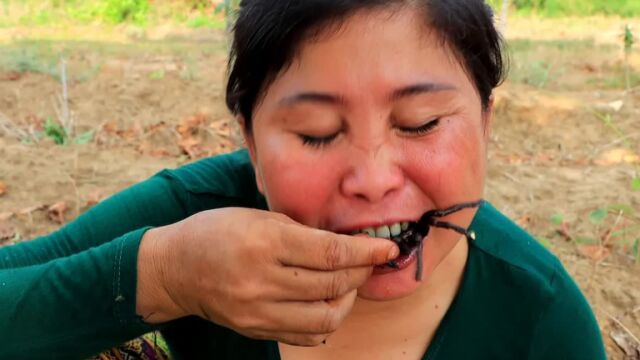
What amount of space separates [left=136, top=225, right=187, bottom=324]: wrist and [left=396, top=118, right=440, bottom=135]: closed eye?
53 cm

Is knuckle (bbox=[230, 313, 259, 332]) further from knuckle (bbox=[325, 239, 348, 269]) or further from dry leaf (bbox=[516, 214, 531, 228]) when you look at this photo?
dry leaf (bbox=[516, 214, 531, 228])

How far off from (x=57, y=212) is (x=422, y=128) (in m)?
3.51

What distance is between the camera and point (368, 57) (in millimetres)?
1347

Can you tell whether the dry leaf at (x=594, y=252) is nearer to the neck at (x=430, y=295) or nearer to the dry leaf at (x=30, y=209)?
the neck at (x=430, y=295)

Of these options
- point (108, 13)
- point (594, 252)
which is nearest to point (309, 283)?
point (594, 252)

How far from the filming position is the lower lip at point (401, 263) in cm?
147

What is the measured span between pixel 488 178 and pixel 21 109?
5512 mm

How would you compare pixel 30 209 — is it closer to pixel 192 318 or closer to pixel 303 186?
pixel 192 318

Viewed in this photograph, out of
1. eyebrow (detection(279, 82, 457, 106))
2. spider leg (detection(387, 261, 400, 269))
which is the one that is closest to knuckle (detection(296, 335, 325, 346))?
spider leg (detection(387, 261, 400, 269))

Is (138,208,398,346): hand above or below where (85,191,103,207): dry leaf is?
above

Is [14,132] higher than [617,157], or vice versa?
[14,132]

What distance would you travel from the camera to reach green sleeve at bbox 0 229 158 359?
140 centimetres

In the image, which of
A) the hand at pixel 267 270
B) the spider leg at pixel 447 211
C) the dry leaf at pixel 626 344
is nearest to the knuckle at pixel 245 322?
the hand at pixel 267 270

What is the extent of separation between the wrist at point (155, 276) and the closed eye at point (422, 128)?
1.75ft
